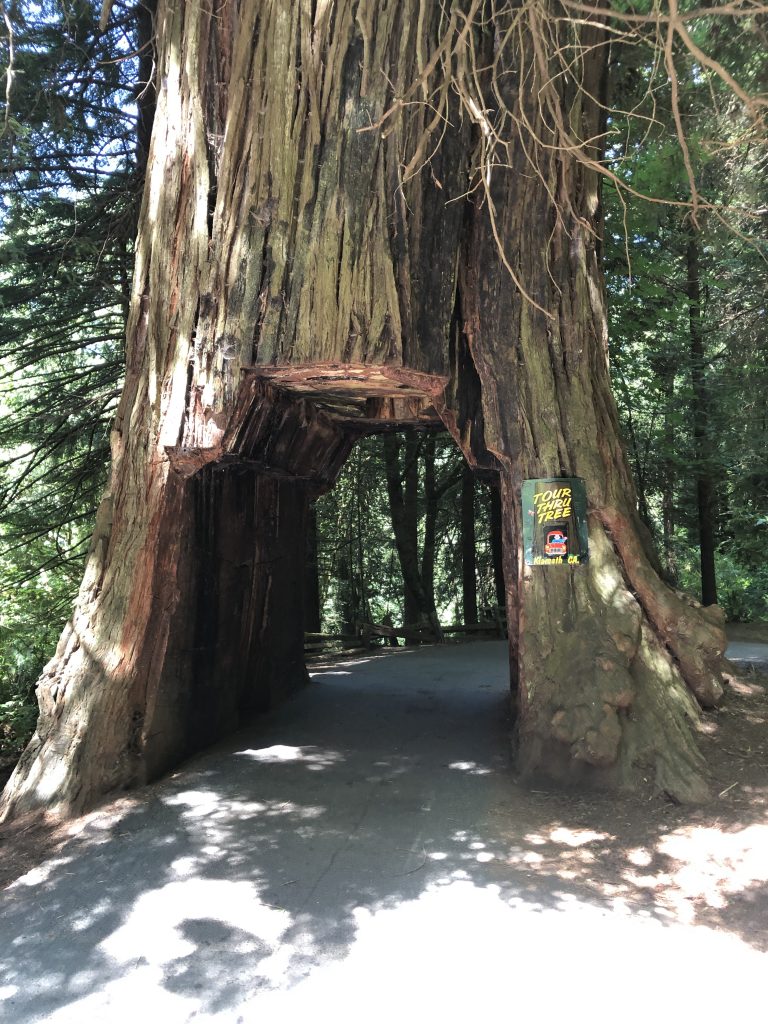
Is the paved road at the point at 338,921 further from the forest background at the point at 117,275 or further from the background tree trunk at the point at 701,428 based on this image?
the background tree trunk at the point at 701,428

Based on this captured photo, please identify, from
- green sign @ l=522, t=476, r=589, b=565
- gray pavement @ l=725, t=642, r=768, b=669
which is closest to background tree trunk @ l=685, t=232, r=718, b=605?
gray pavement @ l=725, t=642, r=768, b=669

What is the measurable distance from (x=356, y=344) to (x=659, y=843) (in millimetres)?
3731

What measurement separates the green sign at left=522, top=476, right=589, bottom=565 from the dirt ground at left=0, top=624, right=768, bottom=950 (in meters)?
1.63

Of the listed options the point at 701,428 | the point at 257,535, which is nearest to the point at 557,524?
the point at 257,535

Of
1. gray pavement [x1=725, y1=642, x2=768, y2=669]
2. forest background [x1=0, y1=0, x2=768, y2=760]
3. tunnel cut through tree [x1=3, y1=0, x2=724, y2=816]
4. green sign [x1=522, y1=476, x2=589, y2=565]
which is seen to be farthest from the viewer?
gray pavement [x1=725, y1=642, x2=768, y2=669]

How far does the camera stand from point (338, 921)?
3896 millimetres

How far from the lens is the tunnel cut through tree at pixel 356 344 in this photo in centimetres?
563

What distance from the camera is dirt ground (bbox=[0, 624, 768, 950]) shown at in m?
3.96

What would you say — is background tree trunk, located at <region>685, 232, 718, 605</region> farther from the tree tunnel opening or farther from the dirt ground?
the dirt ground

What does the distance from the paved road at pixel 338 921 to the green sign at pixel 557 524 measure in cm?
170

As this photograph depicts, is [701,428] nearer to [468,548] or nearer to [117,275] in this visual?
[468,548]

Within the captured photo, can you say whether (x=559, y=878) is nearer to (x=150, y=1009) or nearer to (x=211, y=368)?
(x=150, y=1009)

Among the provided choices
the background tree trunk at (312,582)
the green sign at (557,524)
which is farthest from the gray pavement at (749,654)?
the background tree trunk at (312,582)

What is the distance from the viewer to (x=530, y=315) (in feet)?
20.5
